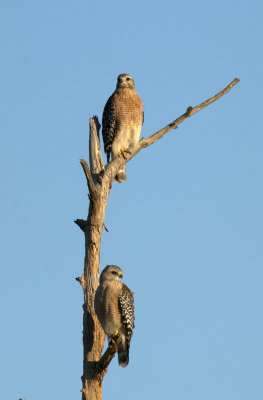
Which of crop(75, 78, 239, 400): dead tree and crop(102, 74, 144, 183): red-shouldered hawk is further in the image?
crop(102, 74, 144, 183): red-shouldered hawk

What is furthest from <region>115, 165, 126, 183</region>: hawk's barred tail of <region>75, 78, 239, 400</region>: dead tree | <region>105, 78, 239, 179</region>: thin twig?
<region>75, 78, 239, 400</region>: dead tree

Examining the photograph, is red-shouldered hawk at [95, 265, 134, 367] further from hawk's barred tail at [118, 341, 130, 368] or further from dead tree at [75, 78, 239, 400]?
dead tree at [75, 78, 239, 400]

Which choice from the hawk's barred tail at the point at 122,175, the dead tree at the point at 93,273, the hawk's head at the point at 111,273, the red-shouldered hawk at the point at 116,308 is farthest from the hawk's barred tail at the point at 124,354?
the hawk's barred tail at the point at 122,175

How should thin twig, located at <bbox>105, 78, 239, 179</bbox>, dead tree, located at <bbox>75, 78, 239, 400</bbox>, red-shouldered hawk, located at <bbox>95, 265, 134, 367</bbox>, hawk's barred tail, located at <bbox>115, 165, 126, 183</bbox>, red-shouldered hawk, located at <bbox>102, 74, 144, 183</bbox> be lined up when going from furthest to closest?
red-shouldered hawk, located at <bbox>102, 74, 144, 183</bbox> → hawk's barred tail, located at <bbox>115, 165, 126, 183</bbox> → thin twig, located at <bbox>105, 78, 239, 179</bbox> → red-shouldered hawk, located at <bbox>95, 265, 134, 367</bbox> → dead tree, located at <bbox>75, 78, 239, 400</bbox>

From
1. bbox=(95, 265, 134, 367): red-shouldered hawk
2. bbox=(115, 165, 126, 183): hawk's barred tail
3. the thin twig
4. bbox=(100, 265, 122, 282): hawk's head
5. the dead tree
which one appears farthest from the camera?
bbox=(115, 165, 126, 183): hawk's barred tail

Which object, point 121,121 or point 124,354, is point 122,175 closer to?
point 121,121

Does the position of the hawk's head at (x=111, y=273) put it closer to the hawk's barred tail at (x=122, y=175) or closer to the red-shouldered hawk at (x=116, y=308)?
the red-shouldered hawk at (x=116, y=308)

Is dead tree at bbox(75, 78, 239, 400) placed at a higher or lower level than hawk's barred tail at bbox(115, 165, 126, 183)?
lower

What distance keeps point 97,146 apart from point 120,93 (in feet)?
11.6

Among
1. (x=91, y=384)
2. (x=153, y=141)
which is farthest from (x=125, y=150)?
(x=91, y=384)

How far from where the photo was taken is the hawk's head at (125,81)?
574 inches

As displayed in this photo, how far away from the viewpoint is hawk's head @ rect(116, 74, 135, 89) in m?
14.6

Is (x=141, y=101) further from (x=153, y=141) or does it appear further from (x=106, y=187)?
(x=106, y=187)

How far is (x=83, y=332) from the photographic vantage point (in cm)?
1013
